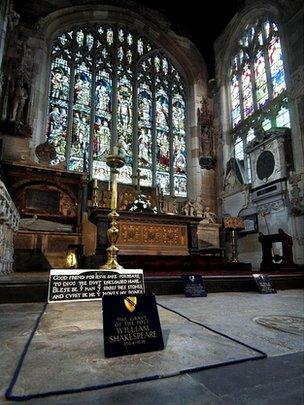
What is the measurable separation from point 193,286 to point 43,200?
6.71m

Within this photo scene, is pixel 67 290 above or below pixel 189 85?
below

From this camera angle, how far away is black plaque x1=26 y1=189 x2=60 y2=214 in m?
8.49

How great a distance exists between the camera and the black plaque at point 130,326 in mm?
Answer: 1274

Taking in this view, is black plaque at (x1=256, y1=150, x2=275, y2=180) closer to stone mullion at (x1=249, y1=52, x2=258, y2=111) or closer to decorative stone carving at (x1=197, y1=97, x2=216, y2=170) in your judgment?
stone mullion at (x1=249, y1=52, x2=258, y2=111)

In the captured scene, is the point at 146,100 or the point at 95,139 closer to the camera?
the point at 95,139

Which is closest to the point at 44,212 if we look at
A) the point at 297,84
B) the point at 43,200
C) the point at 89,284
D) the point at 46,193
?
the point at 43,200

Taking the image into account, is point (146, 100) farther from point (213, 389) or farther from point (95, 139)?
point (213, 389)

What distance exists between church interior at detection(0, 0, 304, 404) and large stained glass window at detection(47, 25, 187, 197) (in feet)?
0.22

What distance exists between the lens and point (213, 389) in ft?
3.03

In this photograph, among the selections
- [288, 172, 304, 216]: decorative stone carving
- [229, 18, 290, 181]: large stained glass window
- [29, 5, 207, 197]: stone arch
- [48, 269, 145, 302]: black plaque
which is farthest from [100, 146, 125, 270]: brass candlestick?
[229, 18, 290, 181]: large stained glass window

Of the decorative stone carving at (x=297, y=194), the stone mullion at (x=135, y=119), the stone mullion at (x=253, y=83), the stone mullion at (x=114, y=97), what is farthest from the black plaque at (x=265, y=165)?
the stone mullion at (x=114, y=97)

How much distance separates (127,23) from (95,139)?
6.62m

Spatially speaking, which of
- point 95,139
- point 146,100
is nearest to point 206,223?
point 95,139

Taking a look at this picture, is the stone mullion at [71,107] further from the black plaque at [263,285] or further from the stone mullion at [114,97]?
the black plaque at [263,285]
